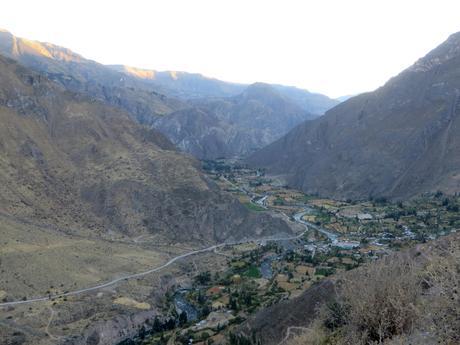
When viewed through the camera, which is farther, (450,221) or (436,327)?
(450,221)

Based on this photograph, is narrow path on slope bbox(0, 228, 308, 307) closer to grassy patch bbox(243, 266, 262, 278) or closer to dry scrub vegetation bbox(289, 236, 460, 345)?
grassy patch bbox(243, 266, 262, 278)

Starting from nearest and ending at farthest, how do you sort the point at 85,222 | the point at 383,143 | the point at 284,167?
the point at 85,222 < the point at 383,143 < the point at 284,167

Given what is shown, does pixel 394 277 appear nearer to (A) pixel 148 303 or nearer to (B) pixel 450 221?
(A) pixel 148 303

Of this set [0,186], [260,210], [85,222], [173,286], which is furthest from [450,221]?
[0,186]

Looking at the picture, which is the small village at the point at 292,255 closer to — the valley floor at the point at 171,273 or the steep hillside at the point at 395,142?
the valley floor at the point at 171,273

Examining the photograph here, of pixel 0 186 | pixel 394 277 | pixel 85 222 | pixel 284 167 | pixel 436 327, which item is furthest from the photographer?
pixel 284 167

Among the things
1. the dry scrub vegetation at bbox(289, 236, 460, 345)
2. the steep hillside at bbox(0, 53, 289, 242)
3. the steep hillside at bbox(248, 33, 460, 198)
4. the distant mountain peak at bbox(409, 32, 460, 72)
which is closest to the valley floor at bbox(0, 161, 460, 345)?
the steep hillside at bbox(0, 53, 289, 242)

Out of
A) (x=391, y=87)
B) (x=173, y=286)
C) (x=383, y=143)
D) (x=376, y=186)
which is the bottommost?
(x=173, y=286)
